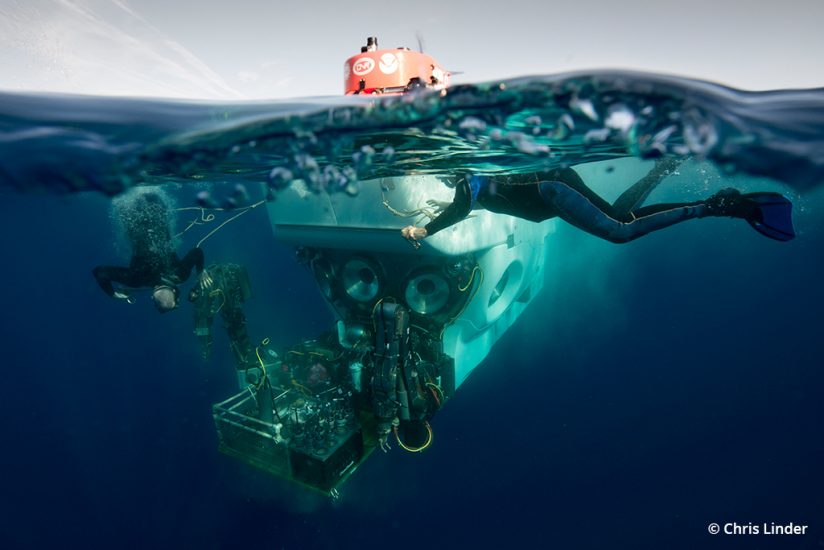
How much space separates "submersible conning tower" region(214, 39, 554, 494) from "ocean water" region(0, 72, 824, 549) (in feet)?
1.86

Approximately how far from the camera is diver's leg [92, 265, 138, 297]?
663 centimetres

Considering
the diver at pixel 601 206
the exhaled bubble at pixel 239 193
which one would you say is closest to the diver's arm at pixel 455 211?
the diver at pixel 601 206

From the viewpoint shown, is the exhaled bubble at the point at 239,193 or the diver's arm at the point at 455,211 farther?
the exhaled bubble at the point at 239,193

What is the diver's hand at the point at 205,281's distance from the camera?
257 inches

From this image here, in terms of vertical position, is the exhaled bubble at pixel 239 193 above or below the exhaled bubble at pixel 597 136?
below

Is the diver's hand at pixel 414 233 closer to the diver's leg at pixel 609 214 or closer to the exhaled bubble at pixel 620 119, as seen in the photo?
the diver's leg at pixel 609 214

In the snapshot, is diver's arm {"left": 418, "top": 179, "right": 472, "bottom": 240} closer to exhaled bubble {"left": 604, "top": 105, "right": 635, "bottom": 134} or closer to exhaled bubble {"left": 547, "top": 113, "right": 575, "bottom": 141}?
exhaled bubble {"left": 547, "top": 113, "right": 575, "bottom": 141}

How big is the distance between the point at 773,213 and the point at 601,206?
1424 mm

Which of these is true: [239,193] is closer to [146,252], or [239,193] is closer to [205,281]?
[205,281]

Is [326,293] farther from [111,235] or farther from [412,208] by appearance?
[111,235]

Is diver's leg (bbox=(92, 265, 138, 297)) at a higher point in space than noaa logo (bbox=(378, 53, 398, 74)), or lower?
lower

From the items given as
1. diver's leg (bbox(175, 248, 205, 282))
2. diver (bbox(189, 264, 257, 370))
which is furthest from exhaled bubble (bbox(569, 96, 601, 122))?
diver's leg (bbox(175, 248, 205, 282))

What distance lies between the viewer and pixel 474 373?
15.6 meters

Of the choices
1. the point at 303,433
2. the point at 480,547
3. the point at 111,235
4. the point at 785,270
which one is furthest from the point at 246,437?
the point at 785,270
